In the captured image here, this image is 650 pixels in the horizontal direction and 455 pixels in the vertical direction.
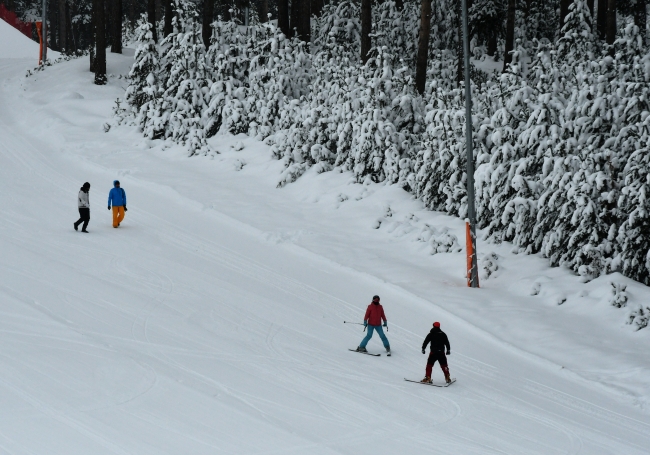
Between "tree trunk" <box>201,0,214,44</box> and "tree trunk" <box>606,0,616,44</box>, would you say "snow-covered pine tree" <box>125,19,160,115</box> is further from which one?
"tree trunk" <box>606,0,616,44</box>

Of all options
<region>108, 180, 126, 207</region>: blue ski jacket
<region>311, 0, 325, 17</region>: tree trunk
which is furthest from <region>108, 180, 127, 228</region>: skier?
<region>311, 0, 325, 17</region>: tree trunk

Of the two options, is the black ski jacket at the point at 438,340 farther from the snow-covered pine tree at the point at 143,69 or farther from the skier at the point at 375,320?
the snow-covered pine tree at the point at 143,69

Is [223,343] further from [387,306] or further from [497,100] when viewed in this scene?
[497,100]

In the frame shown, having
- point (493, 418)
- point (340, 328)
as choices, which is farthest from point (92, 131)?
point (493, 418)

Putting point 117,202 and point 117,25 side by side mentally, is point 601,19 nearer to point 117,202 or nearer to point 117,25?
point 117,202

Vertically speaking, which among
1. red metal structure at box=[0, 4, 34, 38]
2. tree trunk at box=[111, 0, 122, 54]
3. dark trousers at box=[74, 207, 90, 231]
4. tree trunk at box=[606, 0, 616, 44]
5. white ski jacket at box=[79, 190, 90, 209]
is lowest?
dark trousers at box=[74, 207, 90, 231]

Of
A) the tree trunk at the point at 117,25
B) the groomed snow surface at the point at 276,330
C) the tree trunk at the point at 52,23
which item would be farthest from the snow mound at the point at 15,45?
the groomed snow surface at the point at 276,330

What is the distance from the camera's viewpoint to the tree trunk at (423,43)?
78.7 ft

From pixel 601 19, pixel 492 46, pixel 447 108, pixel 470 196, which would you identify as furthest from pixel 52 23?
pixel 470 196

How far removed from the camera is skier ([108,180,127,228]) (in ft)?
62.3

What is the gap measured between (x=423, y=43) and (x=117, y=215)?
455 inches

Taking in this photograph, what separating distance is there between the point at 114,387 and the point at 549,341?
8.01m

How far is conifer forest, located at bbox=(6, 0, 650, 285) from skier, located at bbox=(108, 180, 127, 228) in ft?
19.2

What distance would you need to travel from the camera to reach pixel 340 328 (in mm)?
14133
